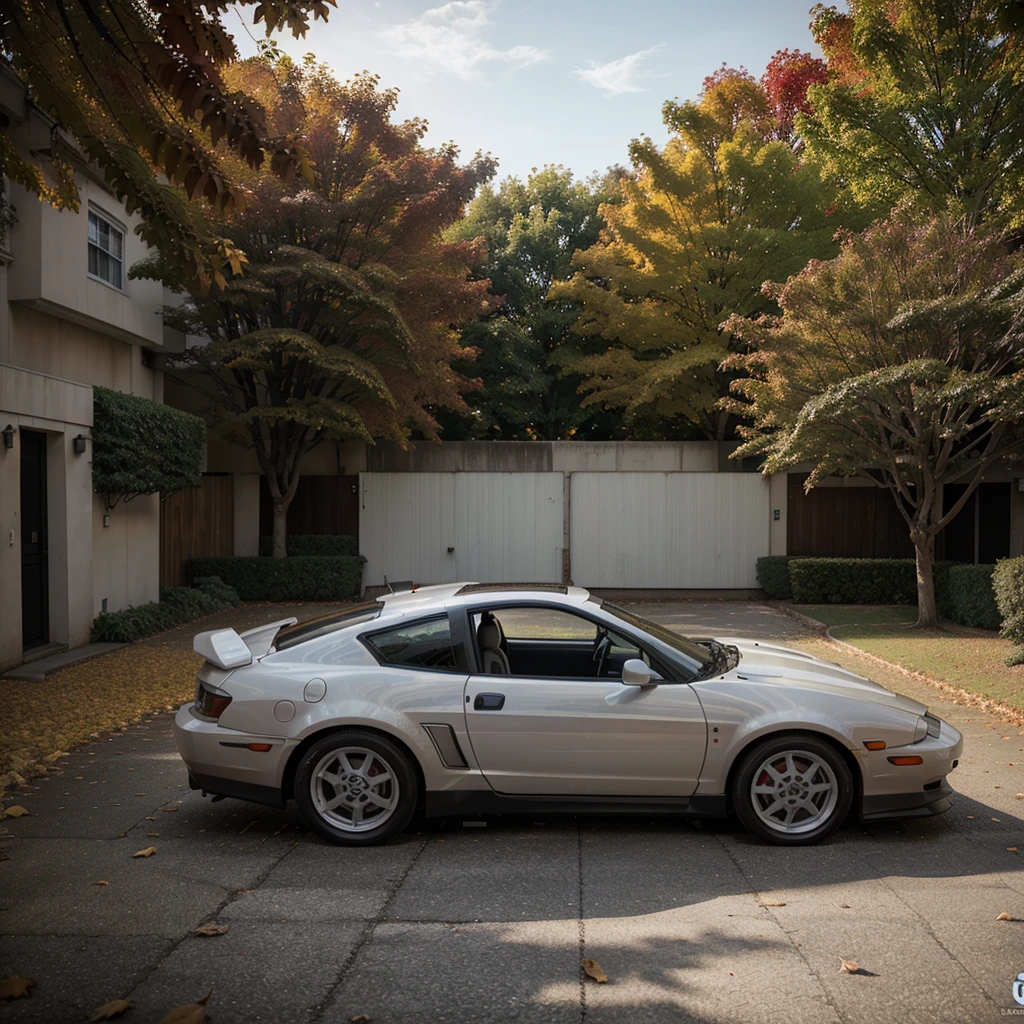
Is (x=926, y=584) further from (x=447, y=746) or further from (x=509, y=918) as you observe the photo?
(x=509, y=918)

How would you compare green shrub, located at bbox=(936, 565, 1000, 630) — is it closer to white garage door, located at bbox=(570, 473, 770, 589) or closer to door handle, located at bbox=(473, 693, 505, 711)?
white garage door, located at bbox=(570, 473, 770, 589)

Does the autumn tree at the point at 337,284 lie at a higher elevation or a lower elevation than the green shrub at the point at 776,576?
higher

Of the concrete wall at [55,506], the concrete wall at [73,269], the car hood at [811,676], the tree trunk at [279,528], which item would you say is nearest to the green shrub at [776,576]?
the tree trunk at [279,528]

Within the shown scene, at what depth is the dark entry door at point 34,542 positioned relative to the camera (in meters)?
12.3

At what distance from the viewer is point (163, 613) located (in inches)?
607

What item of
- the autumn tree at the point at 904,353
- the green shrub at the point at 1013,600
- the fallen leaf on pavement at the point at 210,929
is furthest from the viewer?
the autumn tree at the point at 904,353

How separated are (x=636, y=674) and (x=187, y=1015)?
286 cm

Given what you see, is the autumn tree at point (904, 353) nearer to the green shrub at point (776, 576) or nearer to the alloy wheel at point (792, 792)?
the green shrub at point (776, 576)

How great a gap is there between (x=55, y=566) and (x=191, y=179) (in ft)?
26.1

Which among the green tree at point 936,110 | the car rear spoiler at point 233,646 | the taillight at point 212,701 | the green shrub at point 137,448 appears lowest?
the taillight at point 212,701

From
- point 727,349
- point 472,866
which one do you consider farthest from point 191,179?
point 727,349

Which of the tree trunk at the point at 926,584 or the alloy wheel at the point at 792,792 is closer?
the alloy wheel at the point at 792,792

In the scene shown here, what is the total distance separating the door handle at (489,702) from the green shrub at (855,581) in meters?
14.7

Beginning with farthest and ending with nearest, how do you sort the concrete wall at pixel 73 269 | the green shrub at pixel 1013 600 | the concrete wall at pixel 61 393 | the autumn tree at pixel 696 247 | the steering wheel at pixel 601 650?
the autumn tree at pixel 696 247 → the concrete wall at pixel 73 269 → the green shrub at pixel 1013 600 → the concrete wall at pixel 61 393 → the steering wheel at pixel 601 650
